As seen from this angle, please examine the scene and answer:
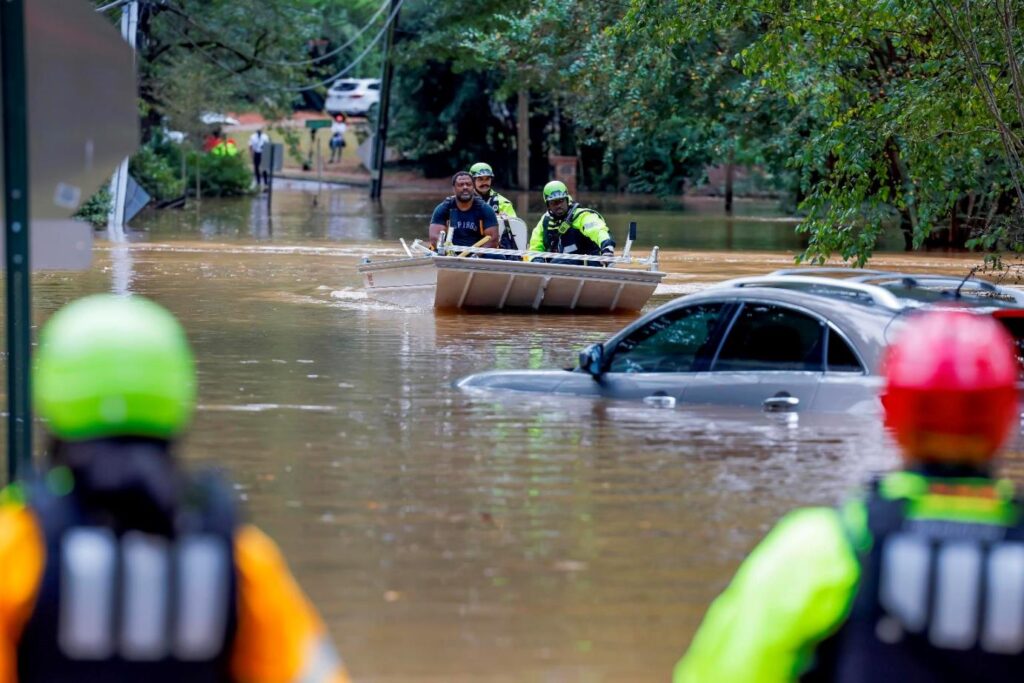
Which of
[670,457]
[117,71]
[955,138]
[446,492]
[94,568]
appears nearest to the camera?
[94,568]

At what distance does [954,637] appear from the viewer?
259 centimetres

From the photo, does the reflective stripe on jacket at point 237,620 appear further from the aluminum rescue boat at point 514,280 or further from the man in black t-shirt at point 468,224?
the man in black t-shirt at point 468,224

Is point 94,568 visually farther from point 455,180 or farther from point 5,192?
point 455,180

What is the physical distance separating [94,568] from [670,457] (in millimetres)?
7013

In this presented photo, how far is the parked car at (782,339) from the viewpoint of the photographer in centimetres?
905

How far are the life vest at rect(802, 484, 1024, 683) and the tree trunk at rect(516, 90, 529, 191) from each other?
54.0 metres

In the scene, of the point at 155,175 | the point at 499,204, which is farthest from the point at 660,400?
the point at 155,175

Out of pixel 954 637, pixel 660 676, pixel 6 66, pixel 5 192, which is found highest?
pixel 6 66

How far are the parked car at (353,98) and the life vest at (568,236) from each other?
53586mm

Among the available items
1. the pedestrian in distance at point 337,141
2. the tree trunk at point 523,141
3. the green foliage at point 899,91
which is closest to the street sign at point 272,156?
the tree trunk at point 523,141

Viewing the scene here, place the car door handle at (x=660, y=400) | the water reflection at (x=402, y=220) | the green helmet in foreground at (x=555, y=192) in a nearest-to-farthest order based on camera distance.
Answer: the car door handle at (x=660, y=400)
the green helmet in foreground at (x=555, y=192)
the water reflection at (x=402, y=220)

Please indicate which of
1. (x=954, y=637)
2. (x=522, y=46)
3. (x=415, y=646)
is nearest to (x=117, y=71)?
(x=415, y=646)

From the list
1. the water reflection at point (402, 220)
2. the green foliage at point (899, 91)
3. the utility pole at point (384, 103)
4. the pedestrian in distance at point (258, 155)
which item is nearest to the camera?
the green foliage at point (899, 91)

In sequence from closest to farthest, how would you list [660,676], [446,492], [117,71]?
[660,676]
[117,71]
[446,492]
